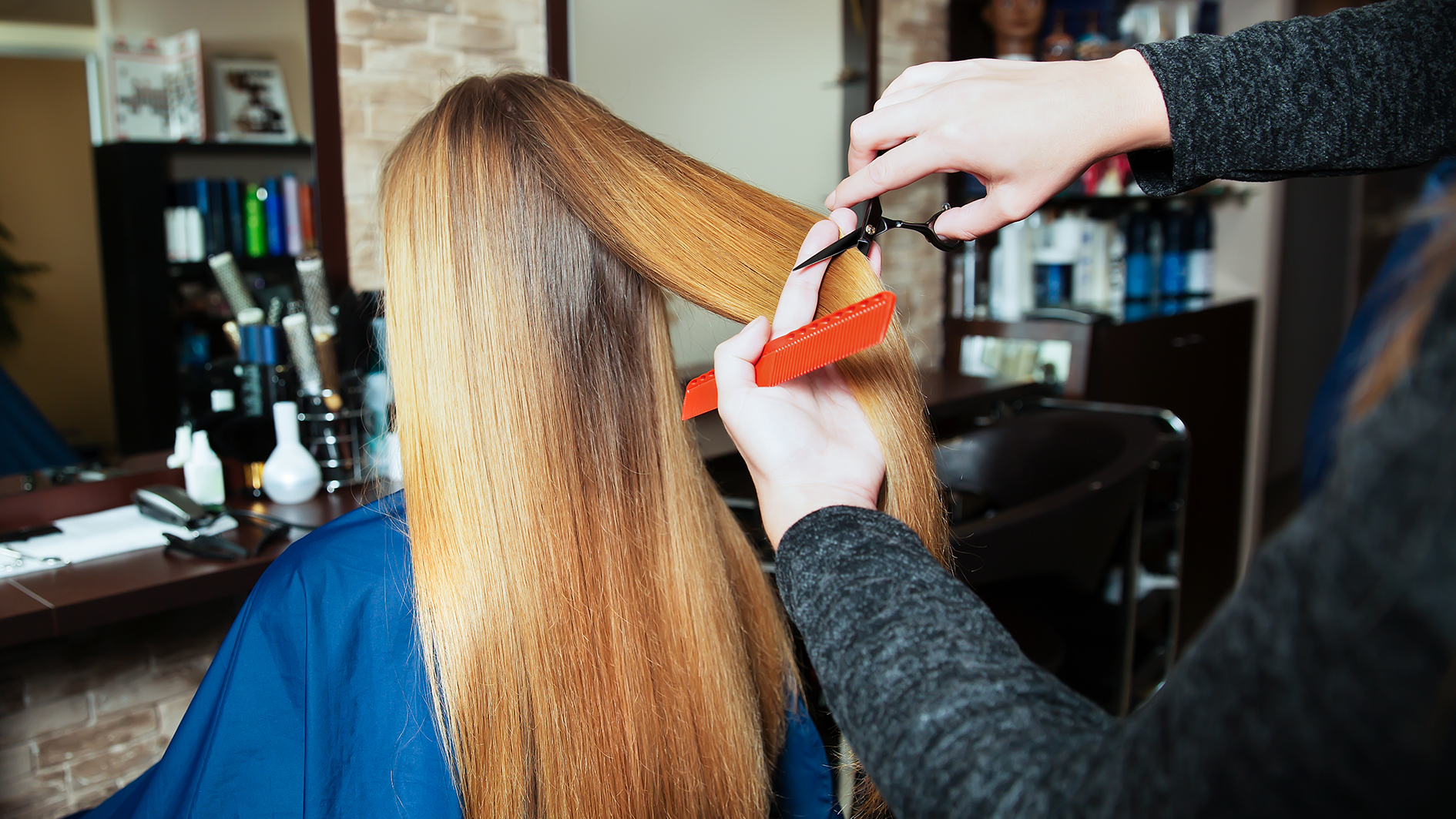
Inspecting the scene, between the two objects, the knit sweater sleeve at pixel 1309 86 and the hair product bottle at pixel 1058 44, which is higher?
the hair product bottle at pixel 1058 44

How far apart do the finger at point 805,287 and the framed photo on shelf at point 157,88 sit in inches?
55.9

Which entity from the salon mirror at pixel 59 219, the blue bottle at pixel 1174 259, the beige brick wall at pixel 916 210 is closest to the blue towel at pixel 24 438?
the salon mirror at pixel 59 219

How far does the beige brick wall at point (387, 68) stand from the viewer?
6.15 feet

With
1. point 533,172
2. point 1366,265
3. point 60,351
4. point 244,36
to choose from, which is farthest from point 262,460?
point 1366,265

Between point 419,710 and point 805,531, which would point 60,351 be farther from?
point 805,531

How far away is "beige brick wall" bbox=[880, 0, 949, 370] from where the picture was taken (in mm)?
2867

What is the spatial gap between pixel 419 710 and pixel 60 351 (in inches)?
46.3

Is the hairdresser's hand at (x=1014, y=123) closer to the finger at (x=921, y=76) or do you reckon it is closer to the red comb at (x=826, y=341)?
the finger at (x=921, y=76)

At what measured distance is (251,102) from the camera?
1771 millimetres

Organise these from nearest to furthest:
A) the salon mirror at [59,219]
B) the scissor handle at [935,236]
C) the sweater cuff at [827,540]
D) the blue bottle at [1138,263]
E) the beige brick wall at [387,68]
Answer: the sweater cuff at [827,540]
the scissor handle at [935,236]
the salon mirror at [59,219]
the beige brick wall at [387,68]
the blue bottle at [1138,263]

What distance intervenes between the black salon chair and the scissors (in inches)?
13.3

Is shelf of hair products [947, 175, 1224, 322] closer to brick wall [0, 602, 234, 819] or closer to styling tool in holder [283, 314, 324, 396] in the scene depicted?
styling tool in holder [283, 314, 324, 396]

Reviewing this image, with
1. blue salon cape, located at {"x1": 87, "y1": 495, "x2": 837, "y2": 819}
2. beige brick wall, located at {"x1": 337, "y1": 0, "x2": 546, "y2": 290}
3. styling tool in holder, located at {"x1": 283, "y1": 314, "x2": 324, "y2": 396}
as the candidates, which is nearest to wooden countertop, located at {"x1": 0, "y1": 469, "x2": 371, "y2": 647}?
styling tool in holder, located at {"x1": 283, "y1": 314, "x2": 324, "y2": 396}

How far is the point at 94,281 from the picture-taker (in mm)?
1579
